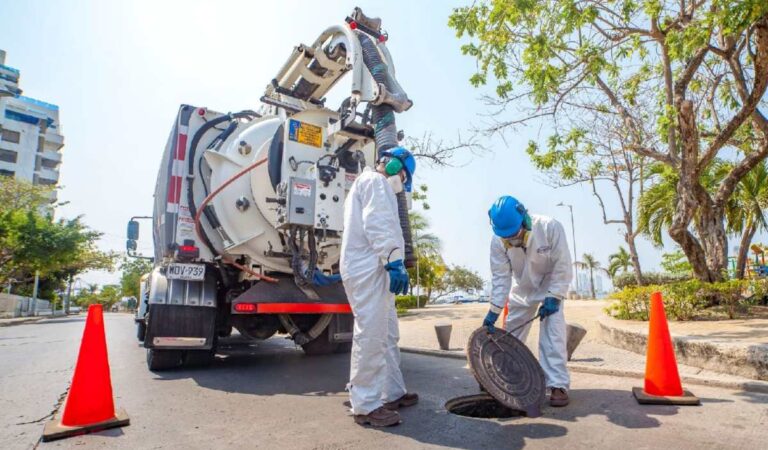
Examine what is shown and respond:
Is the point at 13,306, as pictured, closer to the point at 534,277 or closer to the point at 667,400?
the point at 534,277

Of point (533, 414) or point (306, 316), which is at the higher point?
point (306, 316)

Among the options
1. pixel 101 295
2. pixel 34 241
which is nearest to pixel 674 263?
pixel 34 241

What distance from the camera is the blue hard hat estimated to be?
3.46 m

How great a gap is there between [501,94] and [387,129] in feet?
13.6

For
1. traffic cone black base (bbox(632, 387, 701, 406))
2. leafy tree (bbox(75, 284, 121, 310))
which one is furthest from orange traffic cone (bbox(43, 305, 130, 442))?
leafy tree (bbox(75, 284, 121, 310))

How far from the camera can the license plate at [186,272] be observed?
495cm

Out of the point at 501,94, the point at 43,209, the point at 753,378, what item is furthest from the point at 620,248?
the point at 43,209

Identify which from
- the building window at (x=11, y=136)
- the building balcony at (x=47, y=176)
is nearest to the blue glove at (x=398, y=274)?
the building window at (x=11, y=136)

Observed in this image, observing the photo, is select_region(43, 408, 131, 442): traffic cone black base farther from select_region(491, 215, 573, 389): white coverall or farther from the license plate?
select_region(491, 215, 573, 389): white coverall

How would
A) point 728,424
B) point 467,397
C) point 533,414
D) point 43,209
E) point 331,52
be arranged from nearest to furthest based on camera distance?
point 728,424 → point 533,414 → point 467,397 → point 331,52 → point 43,209

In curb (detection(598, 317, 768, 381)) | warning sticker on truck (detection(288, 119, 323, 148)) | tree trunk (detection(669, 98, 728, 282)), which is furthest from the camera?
tree trunk (detection(669, 98, 728, 282))

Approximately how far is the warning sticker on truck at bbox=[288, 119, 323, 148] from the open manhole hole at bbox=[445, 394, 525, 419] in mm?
3106

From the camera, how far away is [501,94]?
7.98m

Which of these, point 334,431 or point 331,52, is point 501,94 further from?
point 334,431
